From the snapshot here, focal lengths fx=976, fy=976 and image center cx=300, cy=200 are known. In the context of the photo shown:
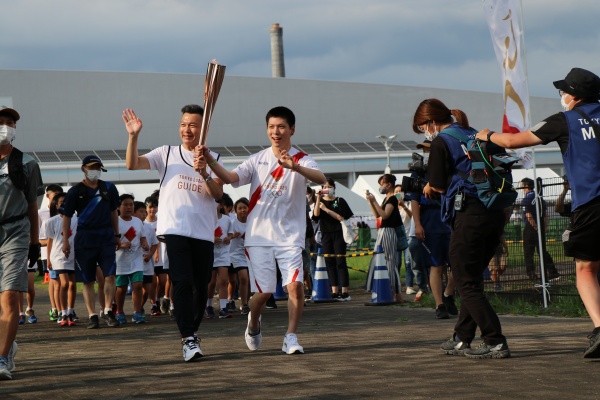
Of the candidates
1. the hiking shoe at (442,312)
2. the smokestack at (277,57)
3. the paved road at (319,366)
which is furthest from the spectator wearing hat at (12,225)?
the smokestack at (277,57)

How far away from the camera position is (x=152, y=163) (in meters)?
8.32

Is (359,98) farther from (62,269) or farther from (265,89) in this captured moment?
(62,269)

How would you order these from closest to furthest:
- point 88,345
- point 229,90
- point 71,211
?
point 88,345 → point 71,211 → point 229,90

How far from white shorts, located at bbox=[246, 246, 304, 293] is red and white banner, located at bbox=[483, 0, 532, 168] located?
4.50m

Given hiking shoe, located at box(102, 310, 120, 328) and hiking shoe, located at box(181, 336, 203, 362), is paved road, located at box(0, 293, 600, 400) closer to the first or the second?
hiking shoe, located at box(181, 336, 203, 362)

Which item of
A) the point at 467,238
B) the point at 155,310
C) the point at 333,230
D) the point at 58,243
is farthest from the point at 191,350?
the point at 333,230

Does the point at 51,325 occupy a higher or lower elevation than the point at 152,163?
lower

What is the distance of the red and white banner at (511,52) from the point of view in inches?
460

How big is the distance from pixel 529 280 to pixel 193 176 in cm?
592

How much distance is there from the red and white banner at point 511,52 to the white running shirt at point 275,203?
4301mm

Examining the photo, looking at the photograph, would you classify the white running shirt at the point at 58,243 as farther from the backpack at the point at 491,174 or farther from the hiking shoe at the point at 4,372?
the backpack at the point at 491,174

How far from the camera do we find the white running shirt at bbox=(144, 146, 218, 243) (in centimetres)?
818

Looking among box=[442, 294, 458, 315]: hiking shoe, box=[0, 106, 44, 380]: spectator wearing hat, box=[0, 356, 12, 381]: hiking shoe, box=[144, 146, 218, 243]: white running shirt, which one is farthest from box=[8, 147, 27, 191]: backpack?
box=[442, 294, 458, 315]: hiking shoe

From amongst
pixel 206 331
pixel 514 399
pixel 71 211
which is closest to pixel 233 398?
pixel 514 399
